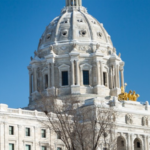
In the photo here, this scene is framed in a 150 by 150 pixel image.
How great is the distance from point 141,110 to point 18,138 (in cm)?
3048

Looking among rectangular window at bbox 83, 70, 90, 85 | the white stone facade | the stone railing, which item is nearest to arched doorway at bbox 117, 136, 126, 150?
the white stone facade

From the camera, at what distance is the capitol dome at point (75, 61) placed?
156 meters

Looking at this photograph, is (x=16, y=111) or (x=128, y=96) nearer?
(x=16, y=111)

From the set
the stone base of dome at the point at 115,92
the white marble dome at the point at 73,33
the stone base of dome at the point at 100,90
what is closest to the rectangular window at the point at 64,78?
the white marble dome at the point at 73,33

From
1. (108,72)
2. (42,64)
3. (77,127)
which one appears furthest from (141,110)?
(77,127)

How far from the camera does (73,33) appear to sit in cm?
16150

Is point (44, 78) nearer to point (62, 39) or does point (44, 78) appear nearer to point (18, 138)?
point (62, 39)

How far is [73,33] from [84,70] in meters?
9.86

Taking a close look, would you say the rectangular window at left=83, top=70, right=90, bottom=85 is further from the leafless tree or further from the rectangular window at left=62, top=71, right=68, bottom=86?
the leafless tree

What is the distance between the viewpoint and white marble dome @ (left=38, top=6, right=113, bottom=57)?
528 ft

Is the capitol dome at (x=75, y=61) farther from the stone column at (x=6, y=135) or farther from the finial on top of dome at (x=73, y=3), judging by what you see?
the stone column at (x=6, y=135)

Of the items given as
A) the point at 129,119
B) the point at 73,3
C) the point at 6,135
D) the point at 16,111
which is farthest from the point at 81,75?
the point at 6,135

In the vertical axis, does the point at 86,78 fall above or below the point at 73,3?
below

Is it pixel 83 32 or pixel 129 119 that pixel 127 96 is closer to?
pixel 129 119
